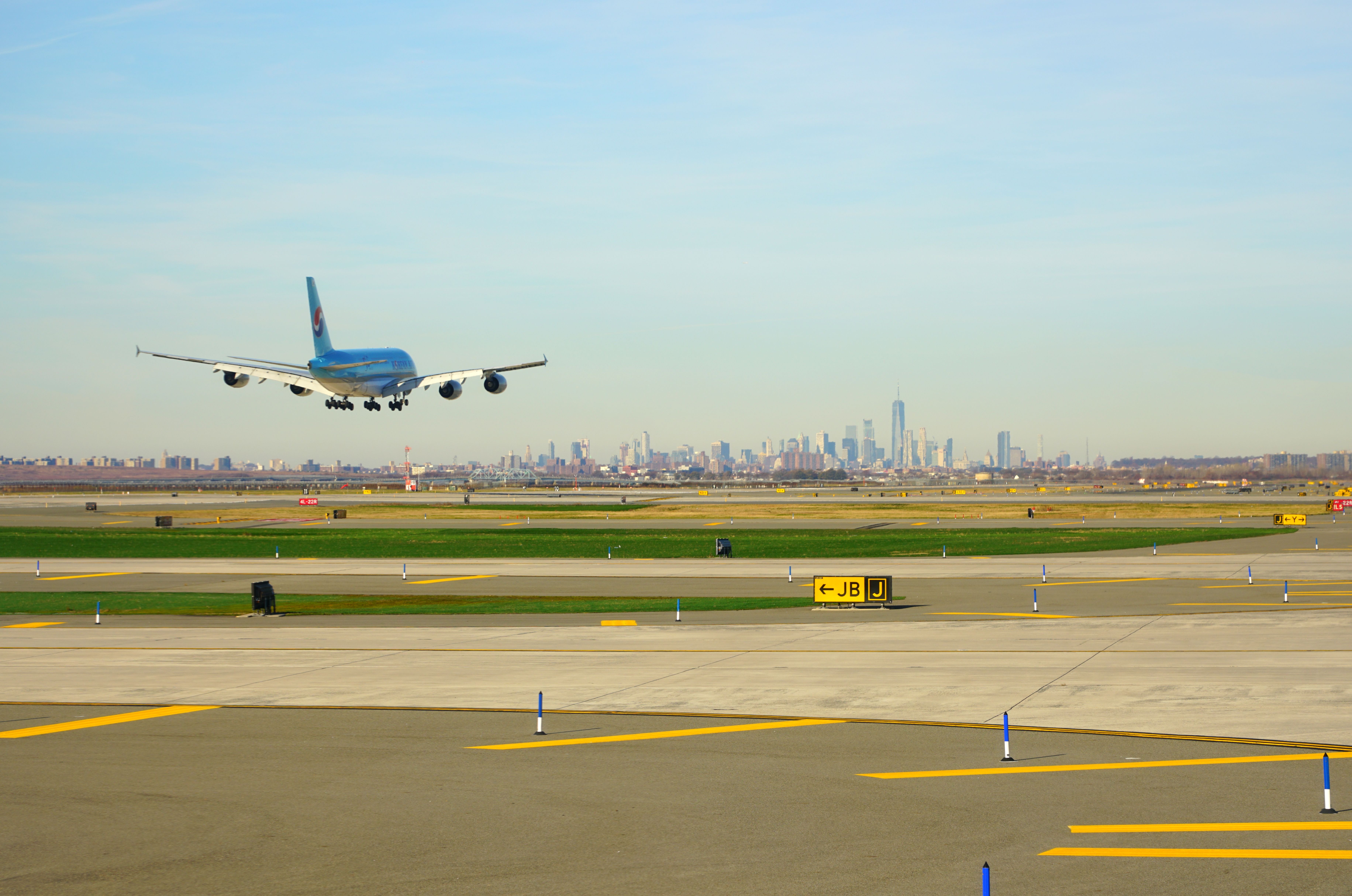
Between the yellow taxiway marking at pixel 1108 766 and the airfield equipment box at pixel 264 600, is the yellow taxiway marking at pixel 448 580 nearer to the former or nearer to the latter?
the airfield equipment box at pixel 264 600

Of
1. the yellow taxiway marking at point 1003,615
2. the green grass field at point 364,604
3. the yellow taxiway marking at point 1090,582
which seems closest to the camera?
the yellow taxiway marking at point 1003,615

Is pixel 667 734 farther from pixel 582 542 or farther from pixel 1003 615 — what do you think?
pixel 582 542

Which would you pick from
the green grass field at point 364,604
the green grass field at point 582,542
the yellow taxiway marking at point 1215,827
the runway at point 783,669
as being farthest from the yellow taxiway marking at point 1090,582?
the yellow taxiway marking at point 1215,827

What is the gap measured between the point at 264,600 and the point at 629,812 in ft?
90.3

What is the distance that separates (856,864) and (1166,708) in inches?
440

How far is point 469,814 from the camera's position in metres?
14.6

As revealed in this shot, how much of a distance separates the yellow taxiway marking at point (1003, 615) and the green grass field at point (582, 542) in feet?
80.3

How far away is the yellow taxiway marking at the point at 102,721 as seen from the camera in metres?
19.9

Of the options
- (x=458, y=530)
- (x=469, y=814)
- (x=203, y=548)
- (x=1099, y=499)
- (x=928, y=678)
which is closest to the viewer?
(x=469, y=814)

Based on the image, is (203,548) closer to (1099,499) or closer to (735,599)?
(735,599)

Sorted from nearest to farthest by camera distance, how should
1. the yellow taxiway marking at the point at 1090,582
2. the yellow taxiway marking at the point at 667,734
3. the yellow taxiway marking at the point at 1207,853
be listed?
the yellow taxiway marking at the point at 1207,853, the yellow taxiway marking at the point at 667,734, the yellow taxiway marking at the point at 1090,582

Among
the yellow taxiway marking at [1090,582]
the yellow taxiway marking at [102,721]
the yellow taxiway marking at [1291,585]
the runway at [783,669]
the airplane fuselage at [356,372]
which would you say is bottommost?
the yellow taxiway marking at [1291,585]

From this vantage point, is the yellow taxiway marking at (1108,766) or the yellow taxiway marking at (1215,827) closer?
the yellow taxiway marking at (1215,827)

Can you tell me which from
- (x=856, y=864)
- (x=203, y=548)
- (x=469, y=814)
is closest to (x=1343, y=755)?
(x=856, y=864)
